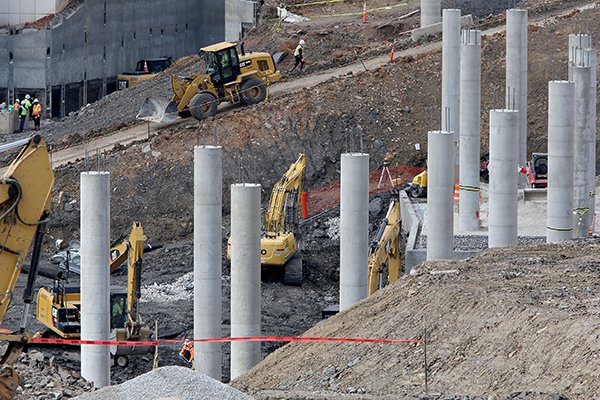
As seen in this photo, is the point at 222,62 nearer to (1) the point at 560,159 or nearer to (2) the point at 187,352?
(2) the point at 187,352

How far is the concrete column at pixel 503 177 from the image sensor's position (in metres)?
26.8

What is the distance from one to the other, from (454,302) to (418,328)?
25.1 inches

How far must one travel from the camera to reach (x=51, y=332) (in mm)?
29312

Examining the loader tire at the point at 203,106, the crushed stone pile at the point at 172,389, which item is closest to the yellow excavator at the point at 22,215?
the crushed stone pile at the point at 172,389

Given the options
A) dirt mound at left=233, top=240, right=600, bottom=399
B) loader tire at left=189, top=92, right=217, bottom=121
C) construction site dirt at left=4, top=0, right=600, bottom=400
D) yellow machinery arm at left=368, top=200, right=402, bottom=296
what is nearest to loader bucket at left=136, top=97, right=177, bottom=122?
construction site dirt at left=4, top=0, right=600, bottom=400

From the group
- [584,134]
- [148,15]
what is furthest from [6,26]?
[584,134]

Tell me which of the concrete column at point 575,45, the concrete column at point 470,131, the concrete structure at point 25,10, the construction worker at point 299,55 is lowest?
the concrete column at point 470,131

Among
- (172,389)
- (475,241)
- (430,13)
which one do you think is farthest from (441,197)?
(430,13)

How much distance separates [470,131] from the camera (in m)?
30.4

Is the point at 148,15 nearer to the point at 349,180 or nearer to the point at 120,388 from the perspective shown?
the point at 349,180

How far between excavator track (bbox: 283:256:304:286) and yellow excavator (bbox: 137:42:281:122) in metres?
7.92

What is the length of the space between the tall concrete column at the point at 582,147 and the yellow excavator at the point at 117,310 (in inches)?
302

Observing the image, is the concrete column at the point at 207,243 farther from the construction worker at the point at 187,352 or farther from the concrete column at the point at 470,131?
the concrete column at the point at 470,131

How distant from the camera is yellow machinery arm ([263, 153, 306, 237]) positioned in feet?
110
